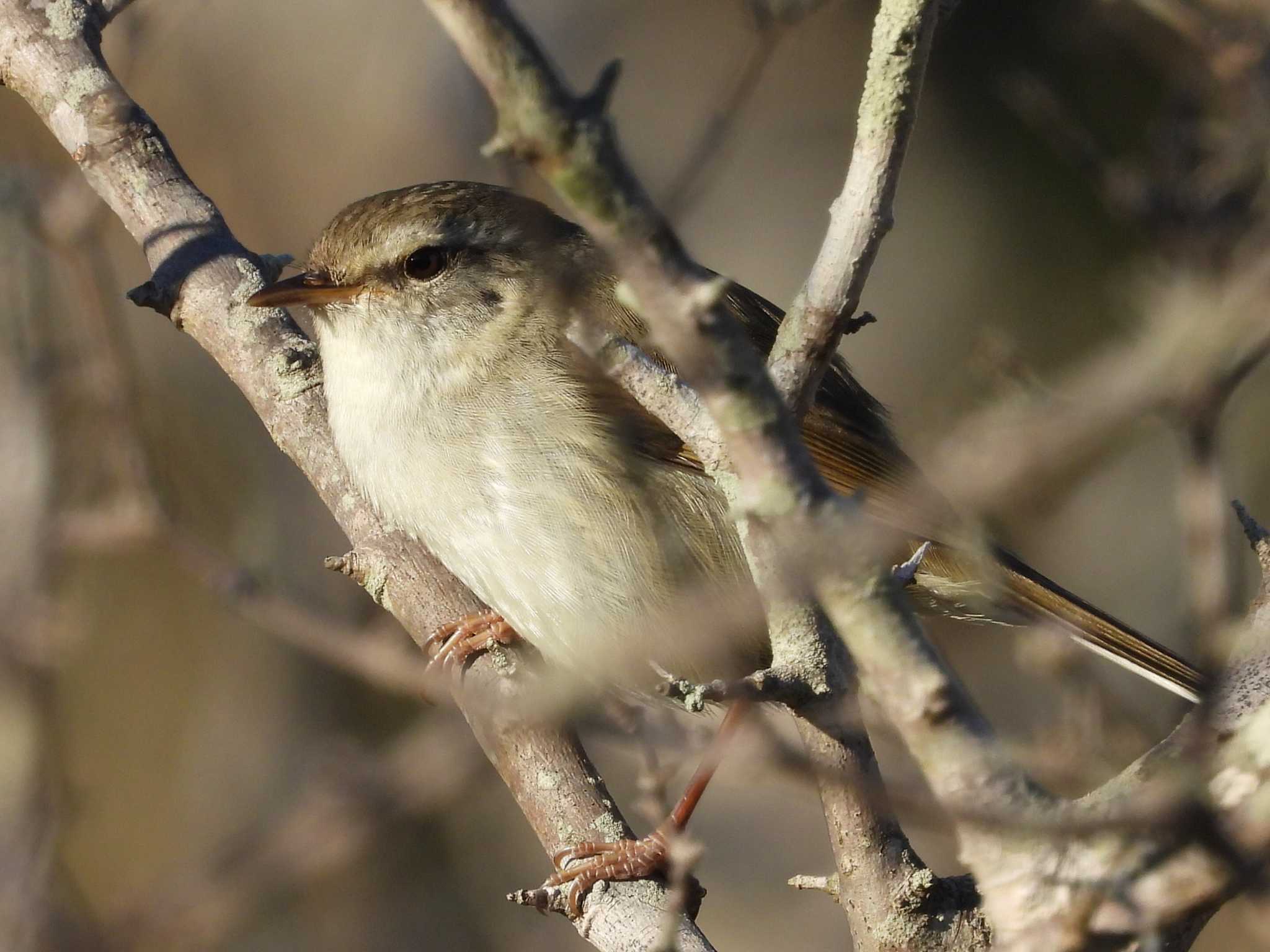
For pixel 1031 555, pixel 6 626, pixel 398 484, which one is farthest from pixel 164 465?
pixel 1031 555

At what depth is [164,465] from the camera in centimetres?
527

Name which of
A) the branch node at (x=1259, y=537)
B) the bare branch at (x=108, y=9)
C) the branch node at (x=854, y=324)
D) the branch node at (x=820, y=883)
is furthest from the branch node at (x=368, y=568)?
the branch node at (x=1259, y=537)

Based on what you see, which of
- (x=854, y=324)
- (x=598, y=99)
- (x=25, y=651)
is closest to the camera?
(x=598, y=99)

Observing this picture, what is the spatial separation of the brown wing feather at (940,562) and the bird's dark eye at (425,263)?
493 millimetres

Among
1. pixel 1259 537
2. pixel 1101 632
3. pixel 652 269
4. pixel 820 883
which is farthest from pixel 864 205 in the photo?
pixel 1101 632

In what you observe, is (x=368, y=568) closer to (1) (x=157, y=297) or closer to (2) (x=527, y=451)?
(2) (x=527, y=451)

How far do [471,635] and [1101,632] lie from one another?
1798mm

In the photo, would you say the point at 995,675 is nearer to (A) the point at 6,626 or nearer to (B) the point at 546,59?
(A) the point at 6,626

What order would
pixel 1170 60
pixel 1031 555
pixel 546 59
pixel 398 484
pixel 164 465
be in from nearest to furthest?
pixel 546 59
pixel 398 484
pixel 1031 555
pixel 164 465
pixel 1170 60

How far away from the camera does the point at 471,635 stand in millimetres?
3873

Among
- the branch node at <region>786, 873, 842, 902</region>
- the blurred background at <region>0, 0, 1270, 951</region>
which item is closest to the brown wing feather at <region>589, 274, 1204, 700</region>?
the blurred background at <region>0, 0, 1270, 951</region>

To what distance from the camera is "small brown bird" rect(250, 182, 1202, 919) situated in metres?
3.51

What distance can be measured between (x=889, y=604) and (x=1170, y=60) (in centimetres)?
509

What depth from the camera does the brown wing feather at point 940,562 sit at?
386cm
